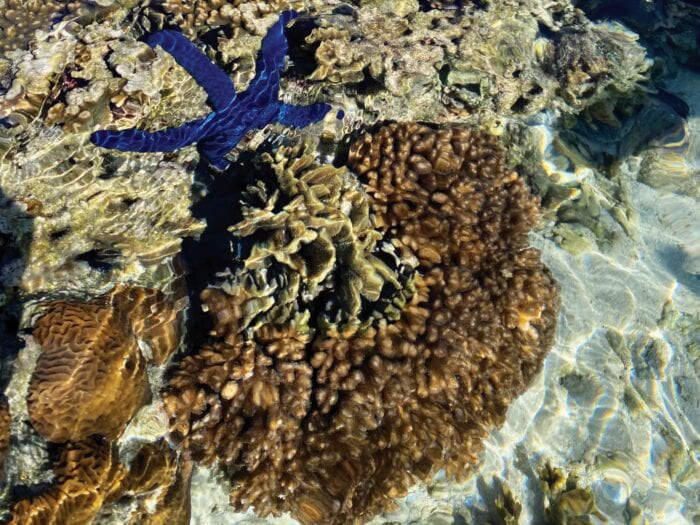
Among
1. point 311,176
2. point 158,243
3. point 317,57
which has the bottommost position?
point 158,243

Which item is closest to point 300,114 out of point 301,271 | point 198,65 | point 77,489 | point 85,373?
point 198,65

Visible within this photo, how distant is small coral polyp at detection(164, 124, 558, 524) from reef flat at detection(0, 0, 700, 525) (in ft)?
0.06

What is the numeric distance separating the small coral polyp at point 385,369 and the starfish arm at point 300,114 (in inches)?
24.5

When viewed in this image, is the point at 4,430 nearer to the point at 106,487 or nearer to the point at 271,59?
the point at 106,487

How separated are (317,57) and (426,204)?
1.70m

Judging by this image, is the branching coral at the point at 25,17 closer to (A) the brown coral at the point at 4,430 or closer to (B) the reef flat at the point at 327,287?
(B) the reef flat at the point at 327,287

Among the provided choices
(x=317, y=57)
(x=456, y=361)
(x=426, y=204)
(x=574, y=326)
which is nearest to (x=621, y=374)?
Answer: (x=574, y=326)

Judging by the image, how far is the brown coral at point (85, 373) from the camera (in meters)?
3.03

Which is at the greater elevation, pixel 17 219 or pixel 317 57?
pixel 317 57

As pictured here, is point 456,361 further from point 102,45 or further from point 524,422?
point 102,45

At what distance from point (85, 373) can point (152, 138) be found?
2033 millimetres

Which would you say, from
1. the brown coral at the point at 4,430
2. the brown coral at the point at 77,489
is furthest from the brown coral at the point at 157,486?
the brown coral at the point at 4,430

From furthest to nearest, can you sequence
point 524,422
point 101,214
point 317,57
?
point 317,57 < point 524,422 < point 101,214

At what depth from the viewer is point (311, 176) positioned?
156 inches
